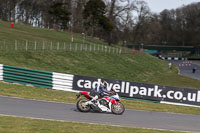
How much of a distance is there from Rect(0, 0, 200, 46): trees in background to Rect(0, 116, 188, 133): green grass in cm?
6008

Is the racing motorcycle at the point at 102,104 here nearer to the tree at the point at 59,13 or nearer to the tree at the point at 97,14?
the tree at the point at 97,14

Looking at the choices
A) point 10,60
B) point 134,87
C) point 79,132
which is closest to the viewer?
point 79,132

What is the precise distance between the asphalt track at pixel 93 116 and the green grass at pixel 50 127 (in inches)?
31.4

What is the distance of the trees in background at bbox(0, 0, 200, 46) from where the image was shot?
74.2 m

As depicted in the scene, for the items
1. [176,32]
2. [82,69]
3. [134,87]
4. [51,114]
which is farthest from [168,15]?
[51,114]

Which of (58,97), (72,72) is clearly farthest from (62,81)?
(72,72)

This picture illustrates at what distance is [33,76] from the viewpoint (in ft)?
71.5

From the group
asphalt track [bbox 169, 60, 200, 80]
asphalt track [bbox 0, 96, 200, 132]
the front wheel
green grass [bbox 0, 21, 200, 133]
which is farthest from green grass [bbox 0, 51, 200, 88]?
the front wheel

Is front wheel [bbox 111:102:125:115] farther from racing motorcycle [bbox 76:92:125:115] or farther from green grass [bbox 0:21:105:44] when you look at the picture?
green grass [bbox 0:21:105:44]

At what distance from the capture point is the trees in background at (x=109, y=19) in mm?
74156

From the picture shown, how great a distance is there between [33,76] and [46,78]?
2.82 feet

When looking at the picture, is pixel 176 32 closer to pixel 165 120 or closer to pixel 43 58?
pixel 43 58

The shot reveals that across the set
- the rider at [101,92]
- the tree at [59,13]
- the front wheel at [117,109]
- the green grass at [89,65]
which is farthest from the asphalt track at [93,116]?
the tree at [59,13]

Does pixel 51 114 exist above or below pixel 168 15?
below
